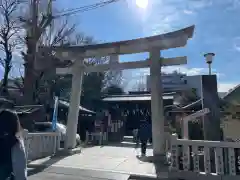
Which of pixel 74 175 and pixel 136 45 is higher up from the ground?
pixel 136 45

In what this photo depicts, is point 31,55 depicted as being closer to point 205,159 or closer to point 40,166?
point 40,166

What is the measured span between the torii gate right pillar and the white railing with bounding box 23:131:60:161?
3865 millimetres

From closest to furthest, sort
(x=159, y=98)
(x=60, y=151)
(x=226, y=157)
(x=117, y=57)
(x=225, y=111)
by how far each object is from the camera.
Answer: (x=226, y=157)
(x=159, y=98)
(x=60, y=151)
(x=117, y=57)
(x=225, y=111)

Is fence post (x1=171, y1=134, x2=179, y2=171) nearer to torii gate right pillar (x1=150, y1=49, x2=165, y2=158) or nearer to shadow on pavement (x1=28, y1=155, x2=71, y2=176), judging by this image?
torii gate right pillar (x1=150, y1=49, x2=165, y2=158)

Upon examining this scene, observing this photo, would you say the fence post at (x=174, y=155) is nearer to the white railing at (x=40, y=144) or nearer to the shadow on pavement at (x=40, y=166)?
the shadow on pavement at (x=40, y=166)

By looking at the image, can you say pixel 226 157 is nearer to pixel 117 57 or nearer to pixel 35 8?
pixel 117 57

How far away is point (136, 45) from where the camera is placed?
8797mm

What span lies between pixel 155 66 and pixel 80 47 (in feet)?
10.7

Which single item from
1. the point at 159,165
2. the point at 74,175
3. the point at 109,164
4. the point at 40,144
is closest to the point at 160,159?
the point at 159,165

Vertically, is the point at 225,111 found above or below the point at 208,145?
above

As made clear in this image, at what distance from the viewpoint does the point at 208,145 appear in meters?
5.62

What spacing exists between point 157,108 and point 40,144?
4.36 m

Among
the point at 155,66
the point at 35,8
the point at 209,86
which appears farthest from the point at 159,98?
the point at 35,8

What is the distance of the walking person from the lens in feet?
7.13
